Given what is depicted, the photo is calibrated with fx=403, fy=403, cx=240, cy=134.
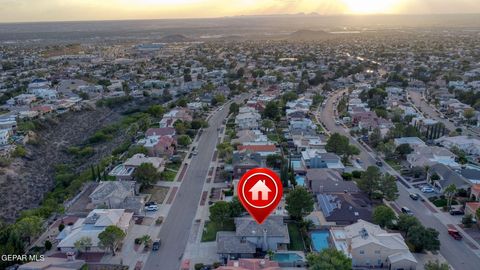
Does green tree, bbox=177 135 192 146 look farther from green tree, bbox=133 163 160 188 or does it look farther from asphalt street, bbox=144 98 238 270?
green tree, bbox=133 163 160 188

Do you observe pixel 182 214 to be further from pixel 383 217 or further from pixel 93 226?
pixel 383 217

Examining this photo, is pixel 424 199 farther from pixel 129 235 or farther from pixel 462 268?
pixel 129 235

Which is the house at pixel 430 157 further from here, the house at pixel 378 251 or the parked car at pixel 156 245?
the parked car at pixel 156 245

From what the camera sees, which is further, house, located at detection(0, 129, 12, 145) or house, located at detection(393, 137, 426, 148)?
house, located at detection(0, 129, 12, 145)

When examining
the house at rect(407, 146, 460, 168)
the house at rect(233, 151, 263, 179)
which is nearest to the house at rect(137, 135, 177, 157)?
the house at rect(233, 151, 263, 179)

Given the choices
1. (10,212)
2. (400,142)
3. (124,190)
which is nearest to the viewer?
(124,190)

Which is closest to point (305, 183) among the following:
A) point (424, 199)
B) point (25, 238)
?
point (424, 199)
